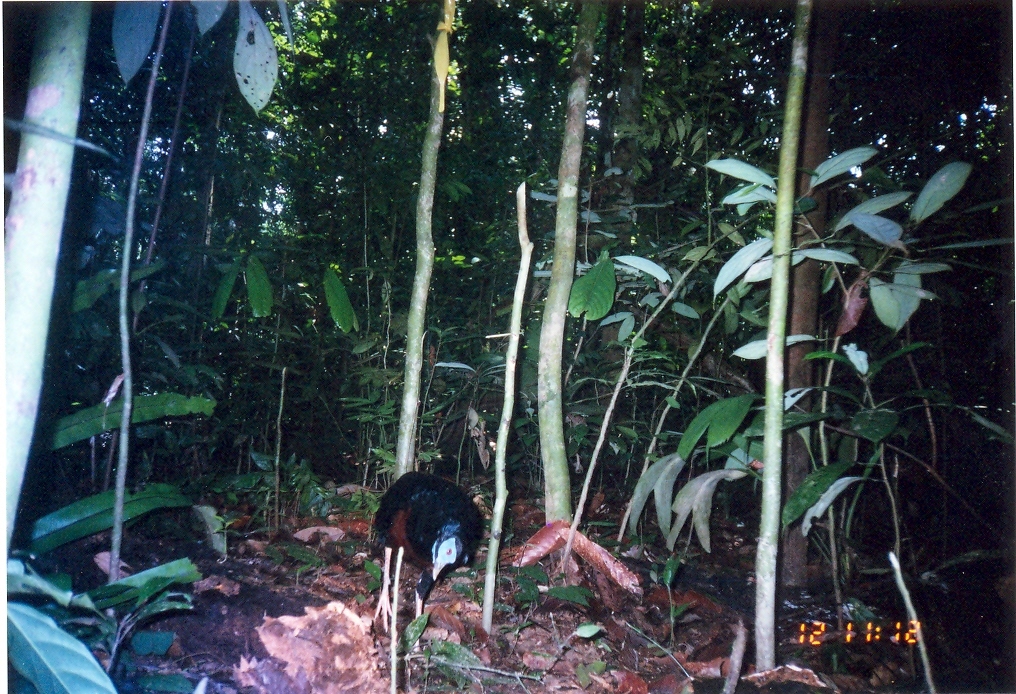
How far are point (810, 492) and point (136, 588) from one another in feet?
6.53

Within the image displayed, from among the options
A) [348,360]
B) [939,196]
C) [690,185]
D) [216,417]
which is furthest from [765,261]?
[216,417]

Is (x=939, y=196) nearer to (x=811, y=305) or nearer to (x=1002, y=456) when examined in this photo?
(x=811, y=305)

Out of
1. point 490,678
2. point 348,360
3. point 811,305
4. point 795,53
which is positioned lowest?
point 490,678

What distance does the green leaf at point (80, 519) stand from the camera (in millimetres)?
1694

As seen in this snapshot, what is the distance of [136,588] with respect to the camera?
149 centimetres

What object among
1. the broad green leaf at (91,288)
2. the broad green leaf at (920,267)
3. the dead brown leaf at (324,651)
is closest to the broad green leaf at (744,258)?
the broad green leaf at (920,267)

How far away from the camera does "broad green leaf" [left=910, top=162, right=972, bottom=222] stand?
5.88 feet

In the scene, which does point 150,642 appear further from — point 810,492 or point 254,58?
point 810,492

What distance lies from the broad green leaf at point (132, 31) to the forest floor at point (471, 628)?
1.50 meters

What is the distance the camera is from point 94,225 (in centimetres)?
207

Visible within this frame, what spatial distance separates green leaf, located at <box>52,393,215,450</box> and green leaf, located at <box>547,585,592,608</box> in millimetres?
1437

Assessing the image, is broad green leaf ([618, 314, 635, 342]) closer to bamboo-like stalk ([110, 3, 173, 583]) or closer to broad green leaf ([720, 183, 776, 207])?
broad green leaf ([720, 183, 776, 207])

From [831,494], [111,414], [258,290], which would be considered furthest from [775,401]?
[111,414]

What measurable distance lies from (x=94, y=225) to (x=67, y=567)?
1.19 m
